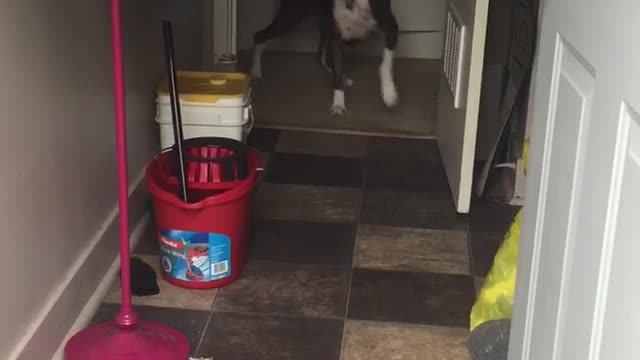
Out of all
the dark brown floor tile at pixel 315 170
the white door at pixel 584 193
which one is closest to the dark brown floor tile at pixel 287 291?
the dark brown floor tile at pixel 315 170

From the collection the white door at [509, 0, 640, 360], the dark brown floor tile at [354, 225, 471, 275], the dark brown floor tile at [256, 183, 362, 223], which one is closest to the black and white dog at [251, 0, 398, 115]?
the dark brown floor tile at [256, 183, 362, 223]

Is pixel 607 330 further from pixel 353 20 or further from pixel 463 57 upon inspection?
pixel 353 20

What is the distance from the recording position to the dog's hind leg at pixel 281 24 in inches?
160

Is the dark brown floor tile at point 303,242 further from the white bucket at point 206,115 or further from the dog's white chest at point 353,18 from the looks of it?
the dog's white chest at point 353,18

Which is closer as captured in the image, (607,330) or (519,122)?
(607,330)

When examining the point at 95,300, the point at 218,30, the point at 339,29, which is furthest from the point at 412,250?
the point at 339,29

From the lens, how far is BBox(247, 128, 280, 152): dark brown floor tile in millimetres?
3309

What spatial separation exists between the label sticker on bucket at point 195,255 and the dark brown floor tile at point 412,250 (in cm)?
39

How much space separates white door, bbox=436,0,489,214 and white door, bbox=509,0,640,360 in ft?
3.45

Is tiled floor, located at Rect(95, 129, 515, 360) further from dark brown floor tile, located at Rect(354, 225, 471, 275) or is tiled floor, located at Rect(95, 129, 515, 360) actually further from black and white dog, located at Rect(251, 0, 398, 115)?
black and white dog, located at Rect(251, 0, 398, 115)

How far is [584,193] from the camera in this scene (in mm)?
1219

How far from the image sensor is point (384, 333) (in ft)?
7.03

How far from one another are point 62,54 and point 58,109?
0.12m

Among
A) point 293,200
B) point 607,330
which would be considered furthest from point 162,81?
point 607,330
